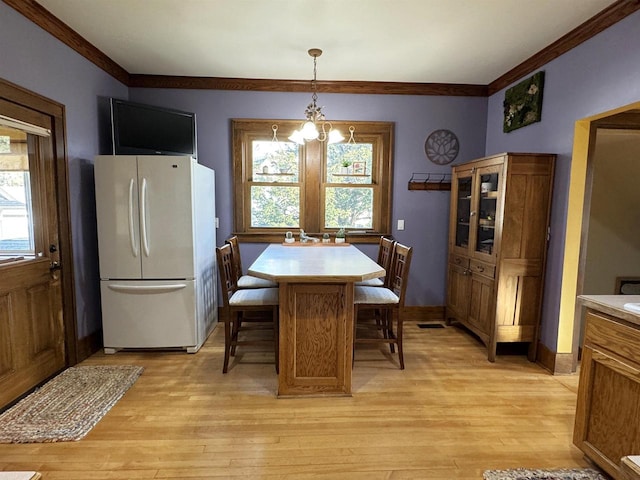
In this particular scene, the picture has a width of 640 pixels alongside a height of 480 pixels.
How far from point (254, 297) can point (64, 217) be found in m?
1.60

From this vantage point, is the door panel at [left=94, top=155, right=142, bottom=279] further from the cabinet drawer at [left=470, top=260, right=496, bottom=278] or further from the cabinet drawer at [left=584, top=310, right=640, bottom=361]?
the cabinet drawer at [left=584, top=310, right=640, bottom=361]

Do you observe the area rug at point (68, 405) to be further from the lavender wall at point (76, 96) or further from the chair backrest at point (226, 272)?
the chair backrest at point (226, 272)

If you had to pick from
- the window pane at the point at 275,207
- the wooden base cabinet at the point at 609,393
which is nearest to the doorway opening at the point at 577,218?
the wooden base cabinet at the point at 609,393

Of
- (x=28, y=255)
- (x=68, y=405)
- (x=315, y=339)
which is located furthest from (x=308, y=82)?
(x=68, y=405)

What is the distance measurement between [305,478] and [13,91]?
2861 millimetres

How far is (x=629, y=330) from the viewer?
56.7 inches

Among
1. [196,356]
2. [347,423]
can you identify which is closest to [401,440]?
[347,423]

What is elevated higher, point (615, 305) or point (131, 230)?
point (131, 230)

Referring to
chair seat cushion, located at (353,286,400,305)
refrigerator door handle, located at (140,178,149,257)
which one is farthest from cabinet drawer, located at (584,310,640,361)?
refrigerator door handle, located at (140,178,149,257)

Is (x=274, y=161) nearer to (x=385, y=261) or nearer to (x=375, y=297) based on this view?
(x=385, y=261)

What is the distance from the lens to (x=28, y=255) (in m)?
2.31

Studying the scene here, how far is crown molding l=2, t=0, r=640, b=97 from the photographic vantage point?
2311mm

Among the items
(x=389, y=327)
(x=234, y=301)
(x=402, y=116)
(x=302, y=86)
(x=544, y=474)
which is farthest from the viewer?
(x=402, y=116)

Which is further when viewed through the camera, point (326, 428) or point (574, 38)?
point (574, 38)
